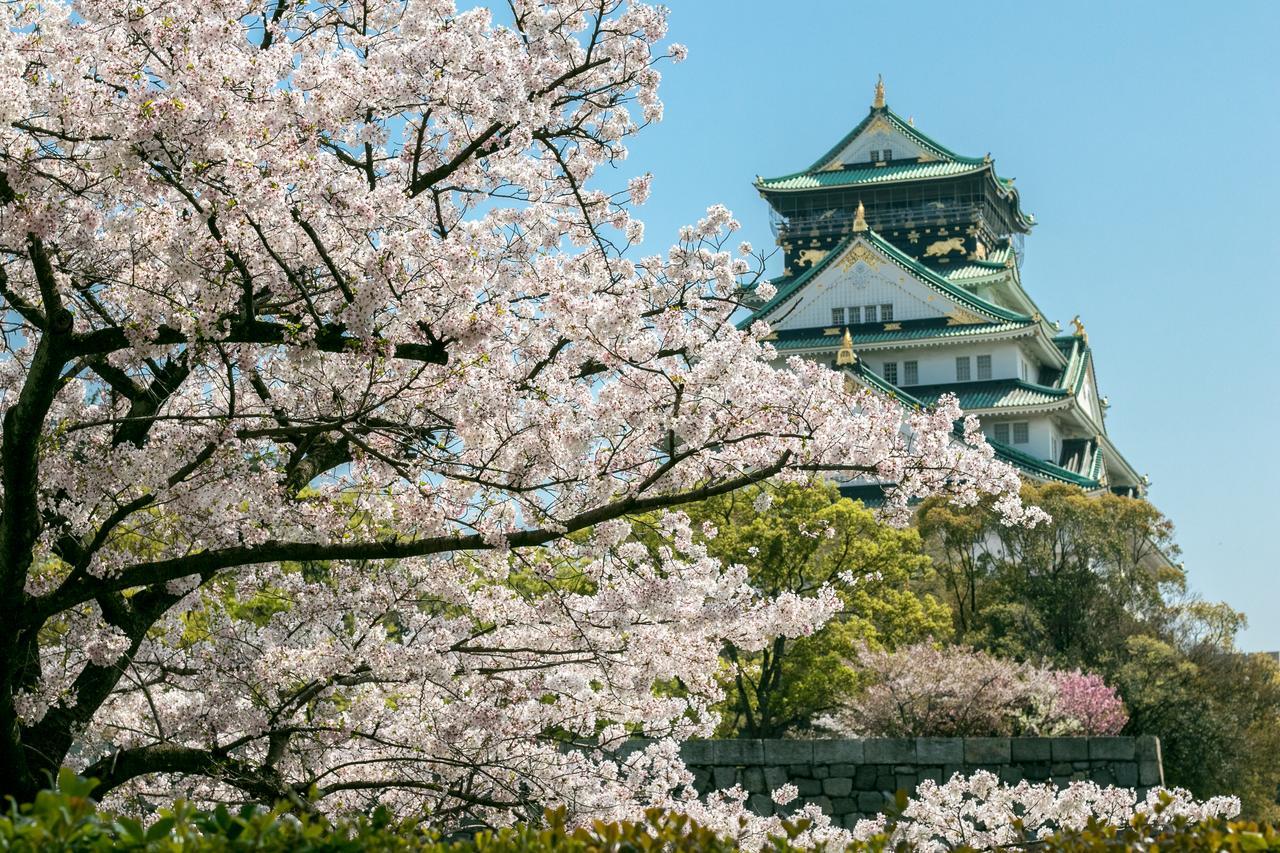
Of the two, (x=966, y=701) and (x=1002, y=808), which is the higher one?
(x=966, y=701)

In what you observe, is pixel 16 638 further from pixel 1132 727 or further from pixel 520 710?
pixel 1132 727

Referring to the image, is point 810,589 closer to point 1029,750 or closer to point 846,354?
point 1029,750

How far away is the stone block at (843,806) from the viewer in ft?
60.2

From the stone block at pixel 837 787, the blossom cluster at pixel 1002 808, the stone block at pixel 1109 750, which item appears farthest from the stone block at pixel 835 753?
the blossom cluster at pixel 1002 808

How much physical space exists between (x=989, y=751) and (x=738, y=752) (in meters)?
3.21

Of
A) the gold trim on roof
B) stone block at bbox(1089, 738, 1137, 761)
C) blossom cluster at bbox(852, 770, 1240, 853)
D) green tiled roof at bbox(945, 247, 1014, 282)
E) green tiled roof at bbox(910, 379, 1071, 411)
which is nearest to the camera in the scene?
blossom cluster at bbox(852, 770, 1240, 853)

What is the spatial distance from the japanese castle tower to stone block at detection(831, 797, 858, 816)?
26183 millimetres

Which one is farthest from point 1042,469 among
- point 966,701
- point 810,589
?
point 966,701

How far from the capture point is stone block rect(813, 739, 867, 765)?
18.5 metres

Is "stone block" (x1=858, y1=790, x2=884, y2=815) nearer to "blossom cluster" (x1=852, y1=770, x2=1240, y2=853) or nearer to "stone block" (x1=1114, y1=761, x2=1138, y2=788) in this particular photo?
"stone block" (x1=1114, y1=761, x2=1138, y2=788)

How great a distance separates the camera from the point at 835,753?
1855 cm

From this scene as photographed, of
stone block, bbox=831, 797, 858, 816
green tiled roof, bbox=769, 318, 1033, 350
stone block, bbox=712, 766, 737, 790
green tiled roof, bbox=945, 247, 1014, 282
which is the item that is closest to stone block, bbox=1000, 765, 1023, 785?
stone block, bbox=831, 797, 858, 816

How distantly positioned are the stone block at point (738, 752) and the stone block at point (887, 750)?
1364mm

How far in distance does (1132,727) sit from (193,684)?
1970 centimetres
